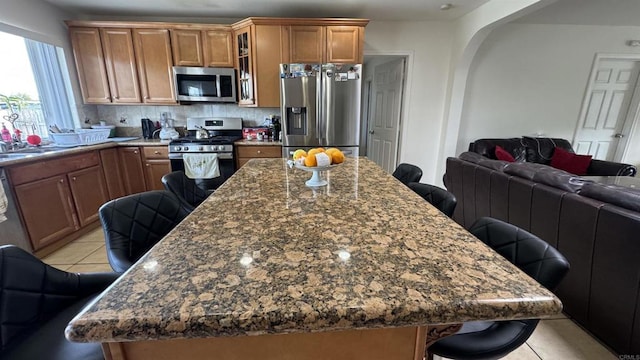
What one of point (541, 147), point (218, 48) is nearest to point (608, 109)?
point (541, 147)

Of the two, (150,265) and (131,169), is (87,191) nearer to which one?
(131,169)

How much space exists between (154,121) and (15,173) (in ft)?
6.26

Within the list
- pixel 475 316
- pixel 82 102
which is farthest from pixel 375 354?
pixel 82 102

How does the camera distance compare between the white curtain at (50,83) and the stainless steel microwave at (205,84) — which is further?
the stainless steel microwave at (205,84)

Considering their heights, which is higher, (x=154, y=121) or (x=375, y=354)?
(x=154, y=121)

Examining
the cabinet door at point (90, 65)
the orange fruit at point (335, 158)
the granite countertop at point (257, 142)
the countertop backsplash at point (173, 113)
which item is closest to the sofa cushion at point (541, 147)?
the granite countertop at point (257, 142)

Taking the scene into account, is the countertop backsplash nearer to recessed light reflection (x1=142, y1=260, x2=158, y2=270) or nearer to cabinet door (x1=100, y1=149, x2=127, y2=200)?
cabinet door (x1=100, y1=149, x2=127, y2=200)

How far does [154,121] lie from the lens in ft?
12.6

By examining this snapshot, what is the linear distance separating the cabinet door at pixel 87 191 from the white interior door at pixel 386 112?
3917 mm

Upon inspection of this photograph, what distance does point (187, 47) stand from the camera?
11.2 ft

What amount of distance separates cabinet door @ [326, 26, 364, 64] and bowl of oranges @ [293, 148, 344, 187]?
2.53 metres

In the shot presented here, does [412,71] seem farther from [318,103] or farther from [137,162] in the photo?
[137,162]

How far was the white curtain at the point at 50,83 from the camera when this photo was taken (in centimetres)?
299

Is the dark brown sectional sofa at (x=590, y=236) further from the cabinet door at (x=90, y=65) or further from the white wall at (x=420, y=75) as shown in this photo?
Result: the cabinet door at (x=90, y=65)
